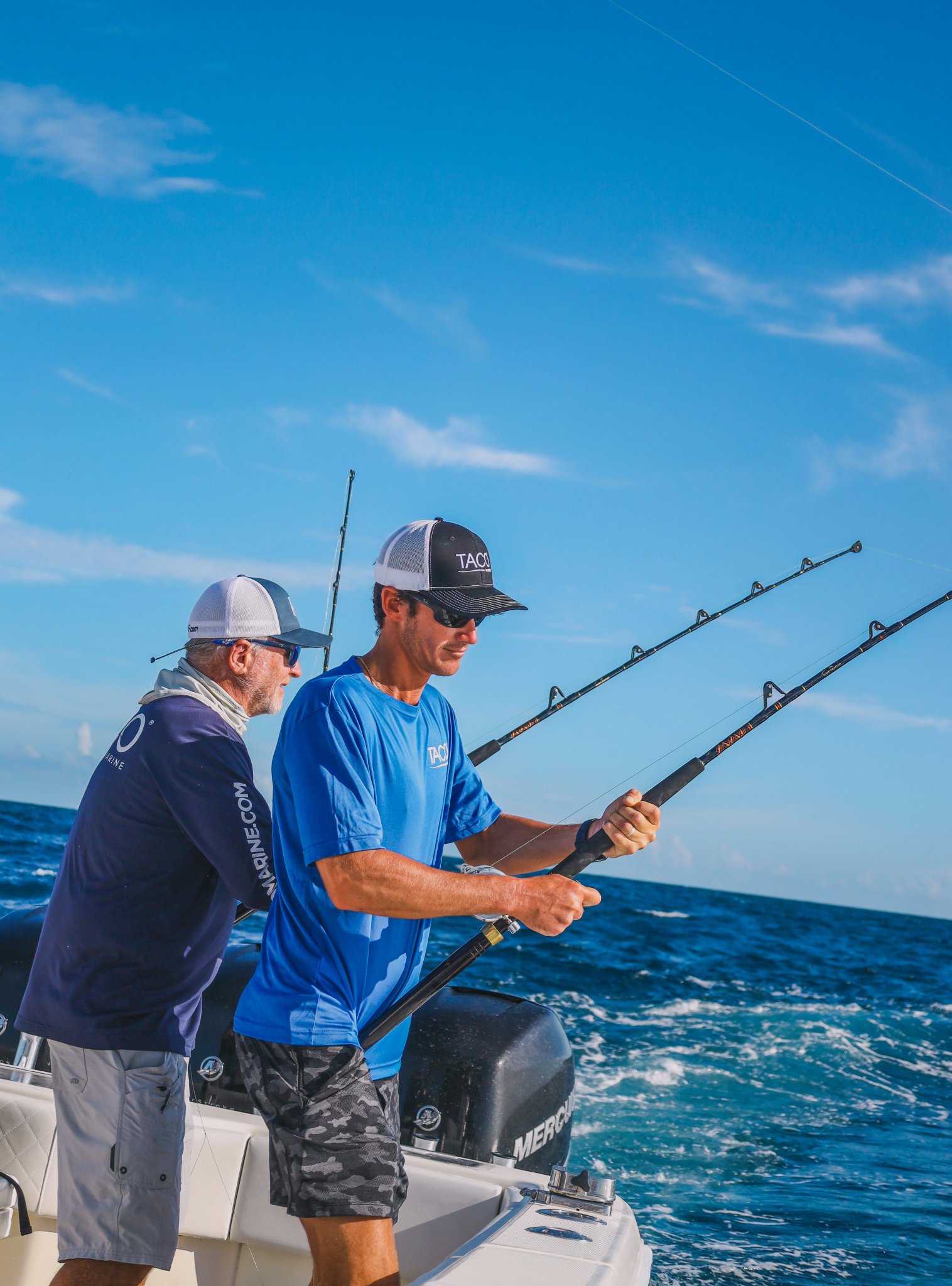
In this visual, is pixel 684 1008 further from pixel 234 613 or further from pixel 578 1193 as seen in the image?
pixel 234 613

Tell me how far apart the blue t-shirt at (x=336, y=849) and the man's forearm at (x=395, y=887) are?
26 mm

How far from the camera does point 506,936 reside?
7.13 ft

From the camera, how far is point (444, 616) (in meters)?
1.95

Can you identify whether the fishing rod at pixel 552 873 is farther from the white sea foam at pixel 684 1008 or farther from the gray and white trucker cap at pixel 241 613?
the white sea foam at pixel 684 1008

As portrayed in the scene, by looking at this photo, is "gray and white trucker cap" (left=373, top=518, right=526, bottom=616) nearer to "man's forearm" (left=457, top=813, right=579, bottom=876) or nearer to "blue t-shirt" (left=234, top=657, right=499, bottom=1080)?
"blue t-shirt" (left=234, top=657, right=499, bottom=1080)

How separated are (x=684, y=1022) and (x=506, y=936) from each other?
27.3 feet

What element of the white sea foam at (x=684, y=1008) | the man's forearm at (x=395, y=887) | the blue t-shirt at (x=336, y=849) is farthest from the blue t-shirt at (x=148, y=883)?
the white sea foam at (x=684, y=1008)

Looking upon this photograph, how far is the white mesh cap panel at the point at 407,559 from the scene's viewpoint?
1957 mm

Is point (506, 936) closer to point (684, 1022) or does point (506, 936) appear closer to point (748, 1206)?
point (748, 1206)

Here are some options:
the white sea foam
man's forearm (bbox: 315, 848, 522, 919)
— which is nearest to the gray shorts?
man's forearm (bbox: 315, 848, 522, 919)

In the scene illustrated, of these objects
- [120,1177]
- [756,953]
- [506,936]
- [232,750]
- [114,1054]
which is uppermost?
[232,750]

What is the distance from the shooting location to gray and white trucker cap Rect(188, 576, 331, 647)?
2277 millimetres

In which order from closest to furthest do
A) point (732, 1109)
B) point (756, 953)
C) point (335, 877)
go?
point (335, 877) < point (732, 1109) < point (756, 953)

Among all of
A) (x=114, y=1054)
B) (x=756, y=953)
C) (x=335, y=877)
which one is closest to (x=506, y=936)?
(x=335, y=877)
